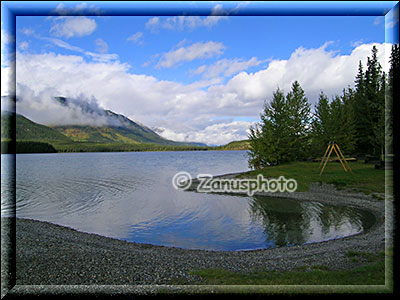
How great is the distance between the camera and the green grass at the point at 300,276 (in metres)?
5.92

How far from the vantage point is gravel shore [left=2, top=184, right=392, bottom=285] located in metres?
7.04

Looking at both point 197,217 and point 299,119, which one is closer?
point 197,217

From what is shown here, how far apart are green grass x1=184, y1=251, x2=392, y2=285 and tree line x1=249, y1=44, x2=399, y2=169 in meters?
31.2

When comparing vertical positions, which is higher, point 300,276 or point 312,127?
point 312,127

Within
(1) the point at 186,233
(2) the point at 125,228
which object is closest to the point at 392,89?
(1) the point at 186,233

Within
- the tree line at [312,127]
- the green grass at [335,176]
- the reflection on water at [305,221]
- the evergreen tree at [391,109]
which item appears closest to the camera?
the evergreen tree at [391,109]

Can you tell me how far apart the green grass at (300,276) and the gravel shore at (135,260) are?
1.58 ft

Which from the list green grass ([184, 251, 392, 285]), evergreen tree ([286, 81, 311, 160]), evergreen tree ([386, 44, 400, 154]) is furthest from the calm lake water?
evergreen tree ([286, 81, 311, 160])

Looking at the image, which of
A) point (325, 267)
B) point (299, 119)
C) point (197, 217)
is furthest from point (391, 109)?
point (299, 119)

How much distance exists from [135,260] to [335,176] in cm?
2520

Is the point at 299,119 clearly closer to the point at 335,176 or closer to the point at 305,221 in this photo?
the point at 335,176

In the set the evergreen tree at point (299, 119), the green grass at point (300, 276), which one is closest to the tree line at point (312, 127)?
the evergreen tree at point (299, 119)

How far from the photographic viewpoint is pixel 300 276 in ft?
22.7

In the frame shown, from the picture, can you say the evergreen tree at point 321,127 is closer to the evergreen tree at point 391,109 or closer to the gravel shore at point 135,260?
the gravel shore at point 135,260
